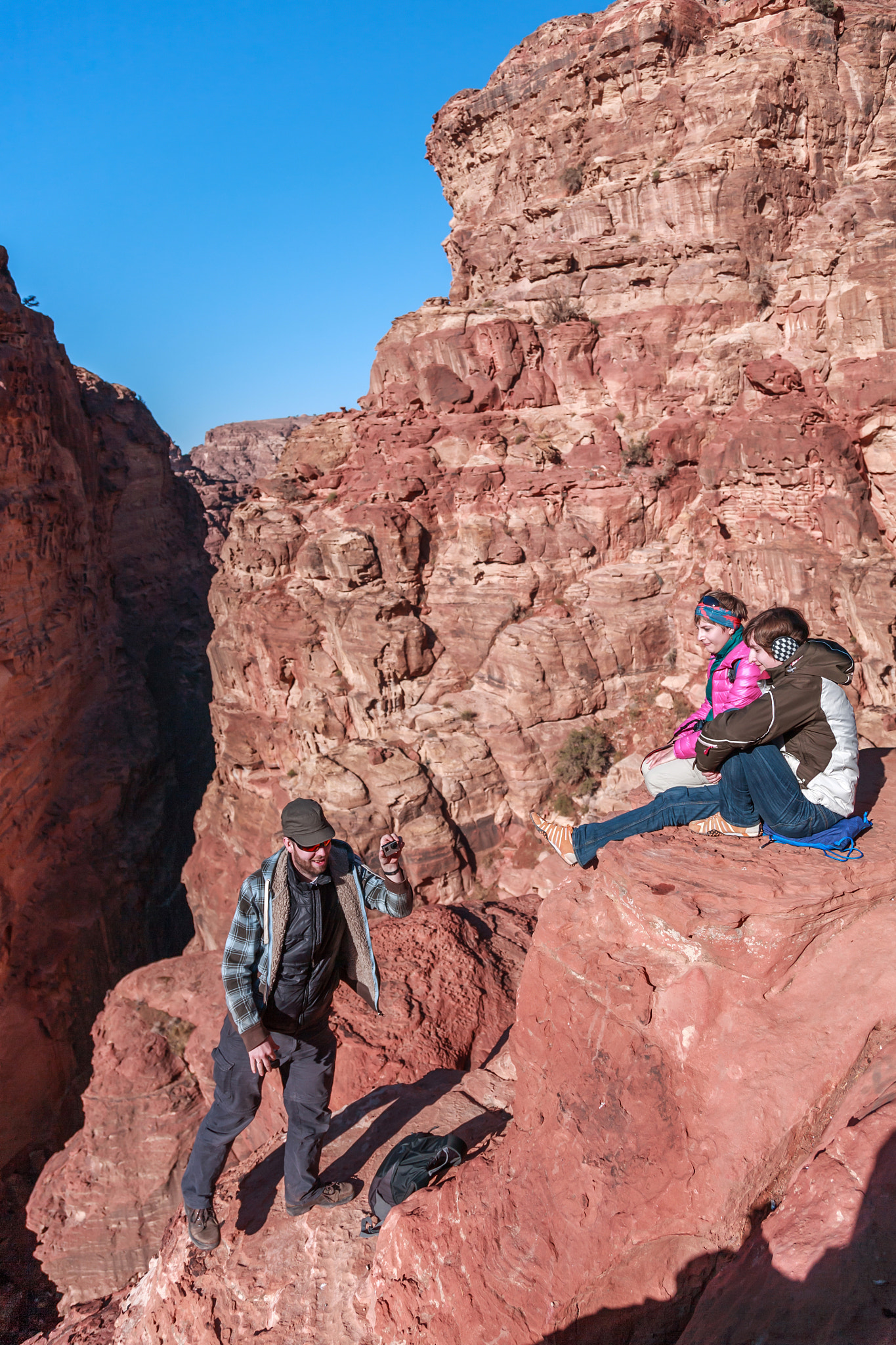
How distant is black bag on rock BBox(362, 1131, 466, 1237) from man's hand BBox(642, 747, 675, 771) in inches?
111

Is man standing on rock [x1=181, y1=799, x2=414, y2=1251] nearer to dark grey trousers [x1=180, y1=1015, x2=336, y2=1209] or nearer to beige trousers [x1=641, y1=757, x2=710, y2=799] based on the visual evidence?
dark grey trousers [x1=180, y1=1015, x2=336, y2=1209]

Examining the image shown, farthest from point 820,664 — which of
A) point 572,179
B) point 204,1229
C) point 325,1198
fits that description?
point 572,179

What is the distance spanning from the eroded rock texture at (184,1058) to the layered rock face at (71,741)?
386cm

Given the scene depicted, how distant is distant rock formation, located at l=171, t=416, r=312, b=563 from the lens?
162ft

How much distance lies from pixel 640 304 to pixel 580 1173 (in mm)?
18844

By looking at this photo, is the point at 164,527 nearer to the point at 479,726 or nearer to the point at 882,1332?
the point at 479,726

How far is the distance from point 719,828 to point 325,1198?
11.8 feet

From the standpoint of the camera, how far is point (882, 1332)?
2.14 meters

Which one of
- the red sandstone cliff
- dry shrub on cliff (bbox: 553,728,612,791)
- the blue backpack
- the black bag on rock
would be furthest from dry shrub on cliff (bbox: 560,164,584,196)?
the black bag on rock

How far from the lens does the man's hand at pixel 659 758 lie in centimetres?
488

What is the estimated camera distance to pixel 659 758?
4.97 m

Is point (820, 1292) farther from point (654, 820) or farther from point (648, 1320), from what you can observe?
point (654, 820)

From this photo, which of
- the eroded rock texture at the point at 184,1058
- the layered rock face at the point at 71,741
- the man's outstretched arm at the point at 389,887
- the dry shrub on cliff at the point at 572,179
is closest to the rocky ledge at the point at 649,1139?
the man's outstretched arm at the point at 389,887

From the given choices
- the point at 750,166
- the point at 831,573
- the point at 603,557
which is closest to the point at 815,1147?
the point at 831,573
